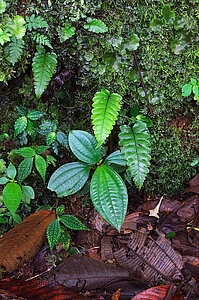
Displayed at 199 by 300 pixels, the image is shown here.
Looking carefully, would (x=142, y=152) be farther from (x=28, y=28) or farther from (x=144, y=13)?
(x=28, y=28)

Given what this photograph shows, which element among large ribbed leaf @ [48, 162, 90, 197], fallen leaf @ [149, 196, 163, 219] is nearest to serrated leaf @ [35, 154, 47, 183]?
large ribbed leaf @ [48, 162, 90, 197]

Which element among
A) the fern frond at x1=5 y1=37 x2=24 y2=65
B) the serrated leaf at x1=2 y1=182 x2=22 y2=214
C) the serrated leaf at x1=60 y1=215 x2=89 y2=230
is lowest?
the serrated leaf at x1=60 y1=215 x2=89 y2=230

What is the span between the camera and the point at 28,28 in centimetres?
187

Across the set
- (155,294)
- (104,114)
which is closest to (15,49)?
(104,114)

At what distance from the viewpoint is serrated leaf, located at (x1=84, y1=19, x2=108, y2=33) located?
186 centimetres

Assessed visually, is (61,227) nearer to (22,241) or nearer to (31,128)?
(22,241)

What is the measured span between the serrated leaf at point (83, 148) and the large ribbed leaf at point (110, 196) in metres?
0.13

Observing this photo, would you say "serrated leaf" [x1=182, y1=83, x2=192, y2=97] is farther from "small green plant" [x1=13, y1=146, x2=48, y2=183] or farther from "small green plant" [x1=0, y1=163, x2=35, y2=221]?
"small green plant" [x1=0, y1=163, x2=35, y2=221]

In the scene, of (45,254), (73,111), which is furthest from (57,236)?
(73,111)

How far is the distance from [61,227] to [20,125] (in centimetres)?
93

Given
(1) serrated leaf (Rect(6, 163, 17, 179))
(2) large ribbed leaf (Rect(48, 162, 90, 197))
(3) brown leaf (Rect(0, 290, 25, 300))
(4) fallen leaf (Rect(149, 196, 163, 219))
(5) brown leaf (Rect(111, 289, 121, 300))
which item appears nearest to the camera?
(3) brown leaf (Rect(0, 290, 25, 300))

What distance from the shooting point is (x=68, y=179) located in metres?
1.93

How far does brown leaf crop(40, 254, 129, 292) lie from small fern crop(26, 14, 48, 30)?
1729 millimetres

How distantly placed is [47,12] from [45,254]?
1.88 metres
